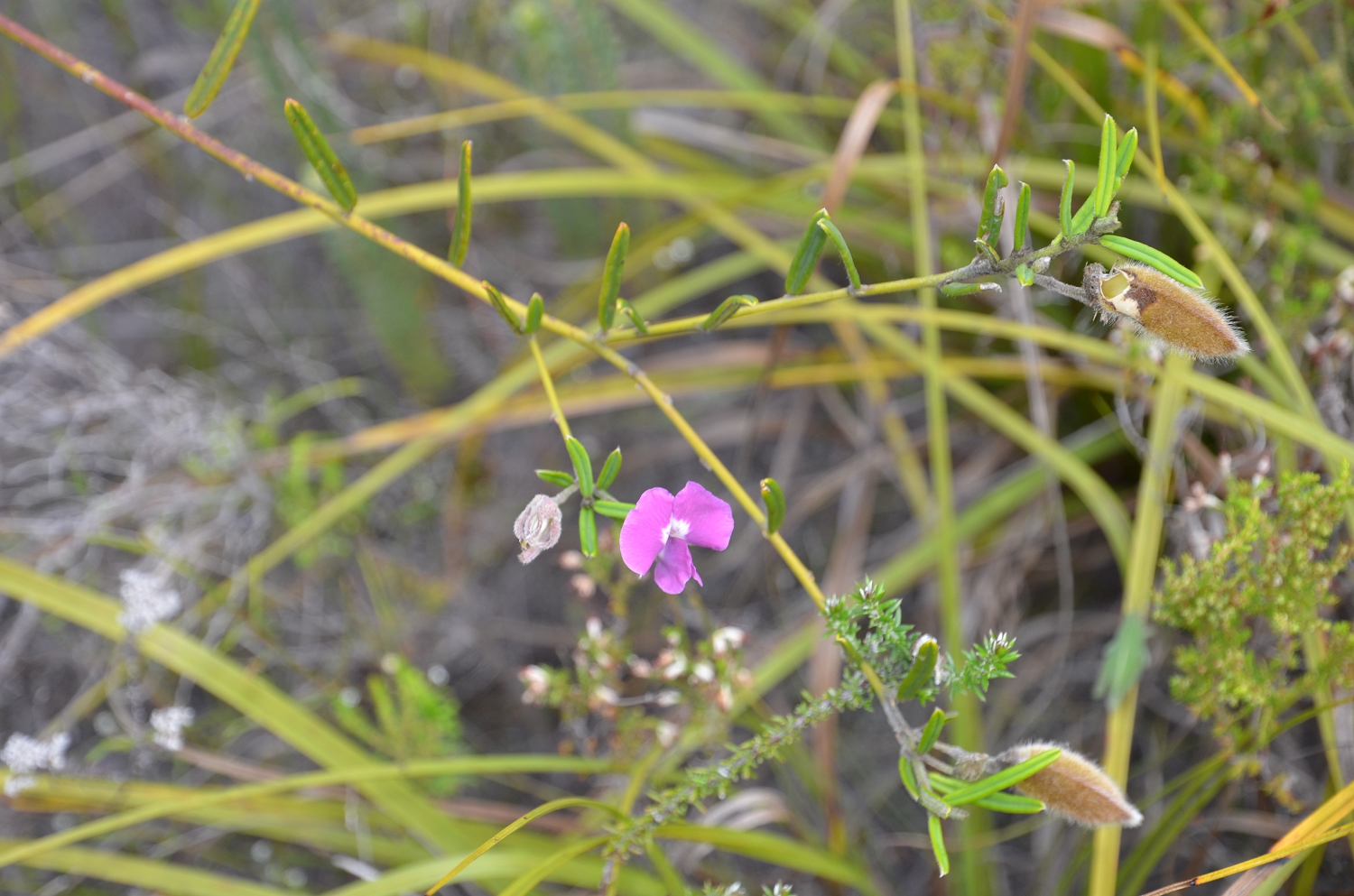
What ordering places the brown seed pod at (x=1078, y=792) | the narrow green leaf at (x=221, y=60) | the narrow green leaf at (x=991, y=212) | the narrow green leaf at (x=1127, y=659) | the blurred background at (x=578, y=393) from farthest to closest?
the blurred background at (x=578, y=393)
the narrow green leaf at (x=1127, y=659)
the narrow green leaf at (x=221, y=60)
the brown seed pod at (x=1078, y=792)
the narrow green leaf at (x=991, y=212)

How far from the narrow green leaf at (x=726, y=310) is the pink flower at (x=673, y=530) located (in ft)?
0.48

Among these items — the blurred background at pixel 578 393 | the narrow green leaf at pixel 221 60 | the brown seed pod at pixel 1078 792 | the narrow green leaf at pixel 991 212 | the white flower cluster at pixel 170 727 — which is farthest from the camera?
the blurred background at pixel 578 393

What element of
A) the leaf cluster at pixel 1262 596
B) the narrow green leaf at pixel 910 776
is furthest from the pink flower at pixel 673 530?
the leaf cluster at pixel 1262 596

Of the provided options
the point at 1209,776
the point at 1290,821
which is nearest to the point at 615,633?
the point at 1209,776

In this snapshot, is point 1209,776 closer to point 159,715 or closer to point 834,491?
point 834,491

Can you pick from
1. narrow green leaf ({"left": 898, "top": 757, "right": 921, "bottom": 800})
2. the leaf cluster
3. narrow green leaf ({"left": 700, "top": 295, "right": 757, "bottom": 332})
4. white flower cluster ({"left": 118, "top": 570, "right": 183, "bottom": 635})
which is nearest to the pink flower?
narrow green leaf ({"left": 700, "top": 295, "right": 757, "bottom": 332})

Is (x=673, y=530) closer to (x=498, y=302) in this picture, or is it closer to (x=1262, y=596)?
(x=498, y=302)

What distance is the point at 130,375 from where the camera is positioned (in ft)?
6.02

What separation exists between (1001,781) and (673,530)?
337mm

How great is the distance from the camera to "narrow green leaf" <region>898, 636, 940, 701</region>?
0.67 meters

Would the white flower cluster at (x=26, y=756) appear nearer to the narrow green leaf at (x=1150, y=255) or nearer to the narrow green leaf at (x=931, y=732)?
the narrow green leaf at (x=931, y=732)

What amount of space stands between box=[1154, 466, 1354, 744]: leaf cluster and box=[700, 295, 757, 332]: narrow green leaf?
0.56 meters

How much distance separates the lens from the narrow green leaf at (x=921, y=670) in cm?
67

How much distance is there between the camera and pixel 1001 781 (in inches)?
26.4
